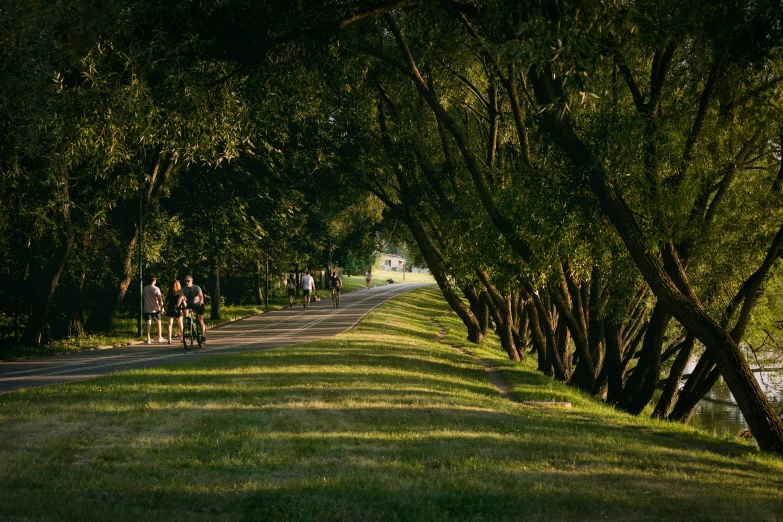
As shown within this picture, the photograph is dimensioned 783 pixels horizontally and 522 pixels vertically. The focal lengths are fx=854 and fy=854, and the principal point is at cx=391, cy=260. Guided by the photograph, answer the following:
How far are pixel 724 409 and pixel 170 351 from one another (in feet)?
76.1

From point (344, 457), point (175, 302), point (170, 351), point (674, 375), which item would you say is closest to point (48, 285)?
point (175, 302)

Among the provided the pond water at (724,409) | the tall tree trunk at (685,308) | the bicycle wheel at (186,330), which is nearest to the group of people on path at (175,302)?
the bicycle wheel at (186,330)

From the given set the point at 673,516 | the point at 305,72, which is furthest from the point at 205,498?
the point at 305,72

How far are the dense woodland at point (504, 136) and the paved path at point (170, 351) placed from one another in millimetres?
3798

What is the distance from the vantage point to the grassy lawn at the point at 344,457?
7090 mm

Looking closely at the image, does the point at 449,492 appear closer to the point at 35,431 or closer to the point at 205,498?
the point at 205,498

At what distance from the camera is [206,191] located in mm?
31938

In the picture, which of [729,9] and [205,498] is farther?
[729,9]

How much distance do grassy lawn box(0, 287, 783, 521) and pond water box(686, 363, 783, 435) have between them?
15843 millimetres

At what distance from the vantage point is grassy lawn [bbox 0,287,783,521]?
279 inches

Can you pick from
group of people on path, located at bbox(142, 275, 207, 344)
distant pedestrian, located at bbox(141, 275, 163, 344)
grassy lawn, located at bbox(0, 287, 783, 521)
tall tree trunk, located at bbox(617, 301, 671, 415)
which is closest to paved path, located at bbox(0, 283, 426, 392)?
group of people on path, located at bbox(142, 275, 207, 344)

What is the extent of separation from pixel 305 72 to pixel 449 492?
11.2 meters

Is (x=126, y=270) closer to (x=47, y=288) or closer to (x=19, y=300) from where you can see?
(x=47, y=288)

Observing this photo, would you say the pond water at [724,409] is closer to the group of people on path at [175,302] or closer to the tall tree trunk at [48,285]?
the group of people on path at [175,302]
